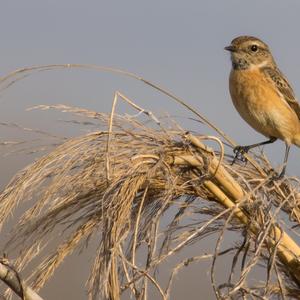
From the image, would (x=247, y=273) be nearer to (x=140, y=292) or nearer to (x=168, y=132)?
(x=140, y=292)

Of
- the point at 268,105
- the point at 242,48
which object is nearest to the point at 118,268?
the point at 268,105

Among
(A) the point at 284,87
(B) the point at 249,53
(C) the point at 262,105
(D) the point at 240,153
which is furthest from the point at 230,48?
(D) the point at 240,153

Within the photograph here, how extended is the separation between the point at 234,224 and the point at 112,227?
89 cm

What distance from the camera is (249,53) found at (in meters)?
6.58

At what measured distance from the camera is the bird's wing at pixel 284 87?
6.29 m

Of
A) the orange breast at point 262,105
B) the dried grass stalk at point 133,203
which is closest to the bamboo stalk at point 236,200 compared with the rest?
the dried grass stalk at point 133,203

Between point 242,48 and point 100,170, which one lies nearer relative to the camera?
point 100,170

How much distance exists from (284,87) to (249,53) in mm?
510

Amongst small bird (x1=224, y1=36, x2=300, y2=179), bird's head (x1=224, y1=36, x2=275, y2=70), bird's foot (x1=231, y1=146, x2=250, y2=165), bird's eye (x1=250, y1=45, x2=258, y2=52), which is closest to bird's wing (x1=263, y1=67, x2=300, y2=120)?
small bird (x1=224, y1=36, x2=300, y2=179)

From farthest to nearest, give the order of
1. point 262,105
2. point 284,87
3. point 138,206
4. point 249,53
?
point 249,53 → point 284,87 → point 262,105 → point 138,206

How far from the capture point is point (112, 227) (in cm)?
257

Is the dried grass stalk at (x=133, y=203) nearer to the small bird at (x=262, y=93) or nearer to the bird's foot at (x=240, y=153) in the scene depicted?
the bird's foot at (x=240, y=153)

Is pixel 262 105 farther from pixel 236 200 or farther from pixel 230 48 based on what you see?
A: pixel 236 200

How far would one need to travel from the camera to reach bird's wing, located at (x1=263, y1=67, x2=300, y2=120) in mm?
6289
